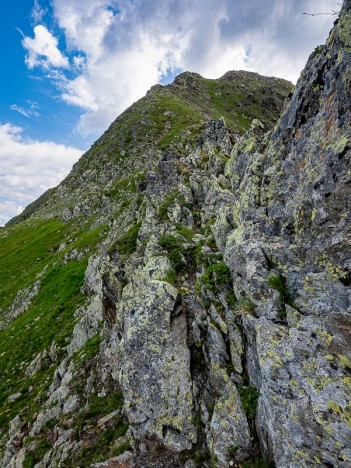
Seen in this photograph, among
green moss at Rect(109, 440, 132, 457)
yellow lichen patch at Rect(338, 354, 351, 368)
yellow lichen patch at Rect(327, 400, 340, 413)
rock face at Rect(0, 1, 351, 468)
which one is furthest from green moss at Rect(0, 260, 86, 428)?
yellow lichen patch at Rect(338, 354, 351, 368)

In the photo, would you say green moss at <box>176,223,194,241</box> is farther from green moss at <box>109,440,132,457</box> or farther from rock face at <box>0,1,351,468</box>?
green moss at <box>109,440,132,457</box>

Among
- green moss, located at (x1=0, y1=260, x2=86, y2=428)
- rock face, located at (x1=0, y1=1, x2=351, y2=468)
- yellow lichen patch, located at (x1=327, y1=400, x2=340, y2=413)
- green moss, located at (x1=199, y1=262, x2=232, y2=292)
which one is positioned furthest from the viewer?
green moss, located at (x1=0, y1=260, x2=86, y2=428)

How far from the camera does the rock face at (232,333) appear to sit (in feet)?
26.7

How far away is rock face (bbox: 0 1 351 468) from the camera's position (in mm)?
8148

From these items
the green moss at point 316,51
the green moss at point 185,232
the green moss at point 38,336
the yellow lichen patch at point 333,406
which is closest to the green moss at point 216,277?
the green moss at point 185,232

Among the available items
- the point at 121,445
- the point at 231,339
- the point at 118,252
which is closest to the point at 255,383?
the point at 231,339

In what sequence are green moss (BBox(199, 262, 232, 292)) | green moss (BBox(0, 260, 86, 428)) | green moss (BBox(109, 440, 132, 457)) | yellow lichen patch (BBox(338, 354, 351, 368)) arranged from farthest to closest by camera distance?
1. green moss (BBox(0, 260, 86, 428))
2. green moss (BBox(199, 262, 232, 292))
3. green moss (BBox(109, 440, 132, 457))
4. yellow lichen patch (BBox(338, 354, 351, 368))

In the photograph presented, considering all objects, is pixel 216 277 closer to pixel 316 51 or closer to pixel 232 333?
pixel 232 333

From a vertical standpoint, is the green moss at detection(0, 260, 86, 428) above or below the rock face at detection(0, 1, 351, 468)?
below

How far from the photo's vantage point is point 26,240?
73.8 meters

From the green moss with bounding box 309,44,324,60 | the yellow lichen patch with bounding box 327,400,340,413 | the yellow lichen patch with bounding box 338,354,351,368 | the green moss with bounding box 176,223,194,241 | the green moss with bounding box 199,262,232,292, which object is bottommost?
the yellow lichen patch with bounding box 327,400,340,413

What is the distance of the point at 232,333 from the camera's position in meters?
11.3

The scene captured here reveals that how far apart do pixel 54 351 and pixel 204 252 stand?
16.7 m

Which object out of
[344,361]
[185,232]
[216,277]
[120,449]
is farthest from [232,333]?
[185,232]
